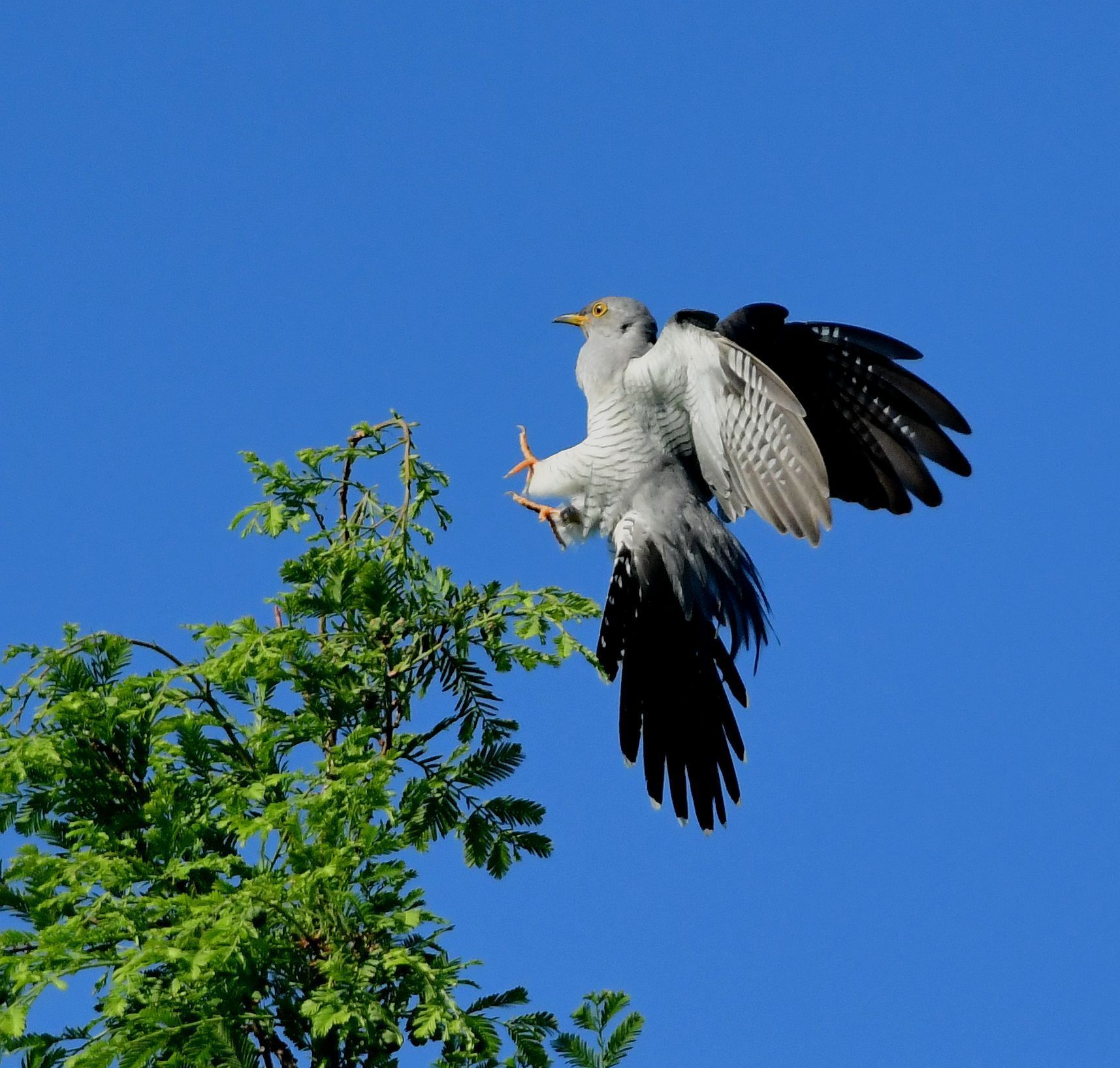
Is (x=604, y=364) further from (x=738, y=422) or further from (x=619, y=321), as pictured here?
(x=738, y=422)

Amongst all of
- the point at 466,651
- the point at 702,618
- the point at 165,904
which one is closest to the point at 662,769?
the point at 702,618

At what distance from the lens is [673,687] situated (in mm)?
4934

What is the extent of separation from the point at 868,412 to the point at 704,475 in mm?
943

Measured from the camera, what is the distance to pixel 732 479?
184 inches

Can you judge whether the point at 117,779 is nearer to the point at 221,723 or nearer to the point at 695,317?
the point at 221,723

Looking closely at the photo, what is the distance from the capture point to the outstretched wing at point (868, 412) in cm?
531

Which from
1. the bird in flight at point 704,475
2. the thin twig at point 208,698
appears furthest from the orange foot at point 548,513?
the thin twig at point 208,698

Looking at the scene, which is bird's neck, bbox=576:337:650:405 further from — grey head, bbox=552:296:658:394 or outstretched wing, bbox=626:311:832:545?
outstretched wing, bbox=626:311:832:545

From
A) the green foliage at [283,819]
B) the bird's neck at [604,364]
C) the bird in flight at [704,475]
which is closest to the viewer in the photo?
the green foliage at [283,819]

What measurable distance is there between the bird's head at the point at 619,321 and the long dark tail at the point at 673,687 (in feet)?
3.41

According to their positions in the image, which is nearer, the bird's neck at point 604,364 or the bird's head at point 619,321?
the bird's neck at point 604,364

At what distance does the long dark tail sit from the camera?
16.2 ft

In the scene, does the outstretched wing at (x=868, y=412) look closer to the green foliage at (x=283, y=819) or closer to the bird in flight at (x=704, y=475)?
the bird in flight at (x=704, y=475)

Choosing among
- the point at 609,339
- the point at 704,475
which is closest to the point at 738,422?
the point at 704,475
